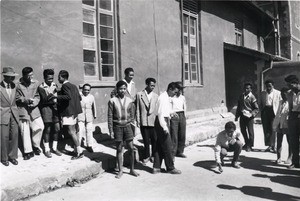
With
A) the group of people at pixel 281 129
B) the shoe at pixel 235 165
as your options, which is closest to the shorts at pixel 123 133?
the group of people at pixel 281 129

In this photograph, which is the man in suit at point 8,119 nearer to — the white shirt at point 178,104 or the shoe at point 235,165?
the white shirt at point 178,104

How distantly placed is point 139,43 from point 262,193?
18.1ft

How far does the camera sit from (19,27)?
573 centimetres

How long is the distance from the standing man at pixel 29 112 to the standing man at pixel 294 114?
4.59 meters

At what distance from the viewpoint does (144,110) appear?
5.90 meters

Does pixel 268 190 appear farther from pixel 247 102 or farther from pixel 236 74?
pixel 236 74

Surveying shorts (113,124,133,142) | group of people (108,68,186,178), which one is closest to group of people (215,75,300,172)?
group of people (108,68,186,178)

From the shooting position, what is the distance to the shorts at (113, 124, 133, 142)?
5.30 metres

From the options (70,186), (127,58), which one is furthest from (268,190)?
(127,58)

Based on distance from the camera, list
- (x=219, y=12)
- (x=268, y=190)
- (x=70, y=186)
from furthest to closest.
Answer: (x=219, y=12) → (x=70, y=186) → (x=268, y=190)

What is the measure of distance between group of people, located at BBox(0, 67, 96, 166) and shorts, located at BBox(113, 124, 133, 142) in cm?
85

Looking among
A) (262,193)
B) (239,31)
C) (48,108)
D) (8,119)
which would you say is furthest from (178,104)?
(239,31)

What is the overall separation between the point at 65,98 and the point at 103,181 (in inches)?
63.5

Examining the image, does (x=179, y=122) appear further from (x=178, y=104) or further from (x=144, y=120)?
(x=144, y=120)
